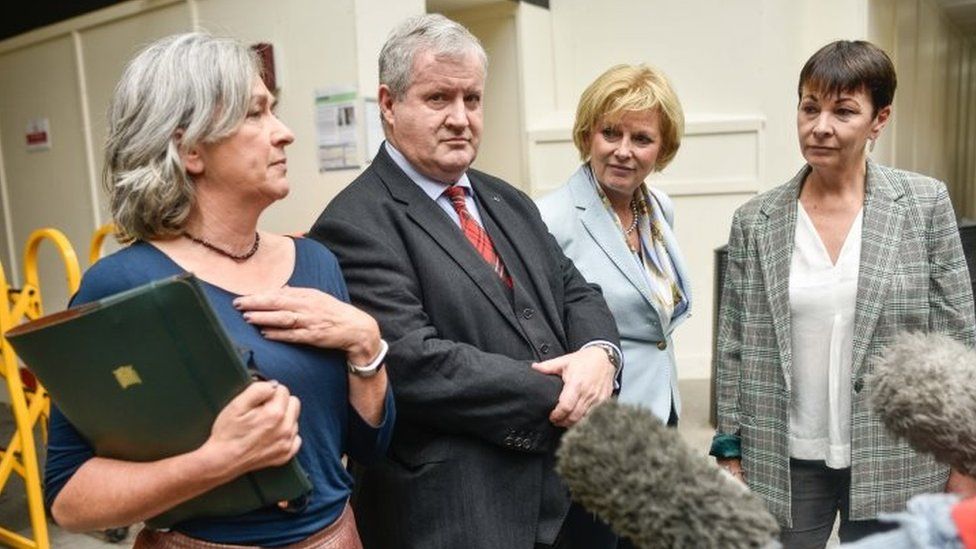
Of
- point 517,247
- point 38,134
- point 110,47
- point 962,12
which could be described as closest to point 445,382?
point 517,247

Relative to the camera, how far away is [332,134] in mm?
4004

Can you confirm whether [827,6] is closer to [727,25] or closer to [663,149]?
[727,25]

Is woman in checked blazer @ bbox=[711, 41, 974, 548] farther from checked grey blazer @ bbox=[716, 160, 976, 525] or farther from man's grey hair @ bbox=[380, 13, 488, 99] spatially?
man's grey hair @ bbox=[380, 13, 488, 99]

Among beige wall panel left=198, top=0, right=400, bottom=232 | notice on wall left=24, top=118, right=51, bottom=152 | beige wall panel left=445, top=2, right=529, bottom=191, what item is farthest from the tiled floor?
notice on wall left=24, top=118, right=51, bottom=152

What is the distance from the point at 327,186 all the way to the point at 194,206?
2868 mm

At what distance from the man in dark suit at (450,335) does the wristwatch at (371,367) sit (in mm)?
88

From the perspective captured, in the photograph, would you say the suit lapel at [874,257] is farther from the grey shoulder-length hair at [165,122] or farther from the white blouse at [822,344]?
the grey shoulder-length hair at [165,122]

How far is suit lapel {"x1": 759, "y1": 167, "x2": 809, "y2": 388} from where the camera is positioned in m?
1.86

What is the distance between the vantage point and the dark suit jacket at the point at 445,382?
4.71 feet

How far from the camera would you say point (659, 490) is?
710 mm

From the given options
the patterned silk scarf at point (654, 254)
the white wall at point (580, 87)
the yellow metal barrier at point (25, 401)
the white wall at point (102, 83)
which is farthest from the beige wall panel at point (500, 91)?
the patterned silk scarf at point (654, 254)

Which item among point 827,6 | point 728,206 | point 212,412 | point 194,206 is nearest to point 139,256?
point 194,206

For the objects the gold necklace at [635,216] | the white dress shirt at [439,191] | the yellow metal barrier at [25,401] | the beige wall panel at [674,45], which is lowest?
the yellow metal barrier at [25,401]

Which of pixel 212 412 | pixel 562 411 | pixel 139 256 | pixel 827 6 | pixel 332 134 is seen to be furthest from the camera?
pixel 827 6
